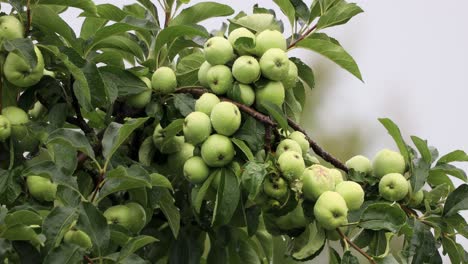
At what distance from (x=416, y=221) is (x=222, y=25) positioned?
1.66 feet

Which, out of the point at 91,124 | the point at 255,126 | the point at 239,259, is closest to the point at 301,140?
the point at 255,126

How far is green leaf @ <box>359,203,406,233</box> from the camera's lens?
1509 millimetres

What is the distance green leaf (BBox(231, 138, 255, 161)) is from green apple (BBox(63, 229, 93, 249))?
28cm

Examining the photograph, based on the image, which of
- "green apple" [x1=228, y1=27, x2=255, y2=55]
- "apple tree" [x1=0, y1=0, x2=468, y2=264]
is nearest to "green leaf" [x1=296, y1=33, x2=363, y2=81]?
"apple tree" [x1=0, y1=0, x2=468, y2=264]

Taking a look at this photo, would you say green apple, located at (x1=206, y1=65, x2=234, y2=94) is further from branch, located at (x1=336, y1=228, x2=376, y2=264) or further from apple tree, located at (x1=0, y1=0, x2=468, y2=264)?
branch, located at (x1=336, y1=228, x2=376, y2=264)

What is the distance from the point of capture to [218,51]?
5.18 ft

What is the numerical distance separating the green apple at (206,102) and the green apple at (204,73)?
55mm

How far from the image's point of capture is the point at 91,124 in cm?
179

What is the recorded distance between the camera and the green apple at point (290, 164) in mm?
1480

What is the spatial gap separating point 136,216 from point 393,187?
1.43ft

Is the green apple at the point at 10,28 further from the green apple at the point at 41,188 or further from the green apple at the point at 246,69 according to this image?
the green apple at the point at 246,69

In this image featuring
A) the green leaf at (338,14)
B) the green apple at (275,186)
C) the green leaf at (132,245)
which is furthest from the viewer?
the green leaf at (338,14)

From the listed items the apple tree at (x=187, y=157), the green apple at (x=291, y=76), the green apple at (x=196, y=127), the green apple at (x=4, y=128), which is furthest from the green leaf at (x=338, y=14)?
the green apple at (x=4, y=128)

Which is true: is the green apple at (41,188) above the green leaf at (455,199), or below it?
below
